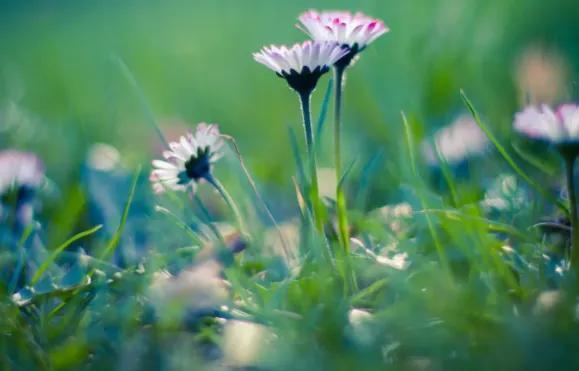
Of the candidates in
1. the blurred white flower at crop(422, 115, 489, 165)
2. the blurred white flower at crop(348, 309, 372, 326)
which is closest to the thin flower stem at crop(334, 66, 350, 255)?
the blurred white flower at crop(348, 309, 372, 326)

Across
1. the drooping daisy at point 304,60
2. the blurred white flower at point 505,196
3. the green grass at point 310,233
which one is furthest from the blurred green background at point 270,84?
the drooping daisy at point 304,60

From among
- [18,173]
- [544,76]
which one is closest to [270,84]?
[544,76]

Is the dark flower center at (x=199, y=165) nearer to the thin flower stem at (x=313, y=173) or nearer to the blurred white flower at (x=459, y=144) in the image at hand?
the thin flower stem at (x=313, y=173)

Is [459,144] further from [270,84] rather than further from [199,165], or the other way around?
[270,84]

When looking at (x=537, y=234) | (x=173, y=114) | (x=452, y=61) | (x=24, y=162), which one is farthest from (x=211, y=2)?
(x=537, y=234)

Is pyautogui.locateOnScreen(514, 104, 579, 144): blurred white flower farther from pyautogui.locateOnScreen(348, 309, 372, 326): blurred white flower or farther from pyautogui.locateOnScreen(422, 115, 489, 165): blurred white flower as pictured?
pyautogui.locateOnScreen(422, 115, 489, 165): blurred white flower
